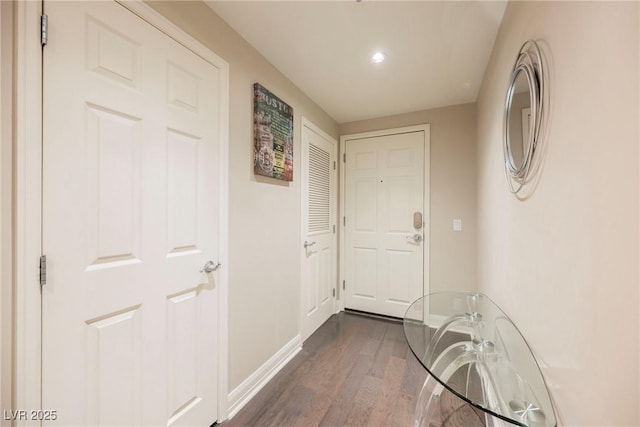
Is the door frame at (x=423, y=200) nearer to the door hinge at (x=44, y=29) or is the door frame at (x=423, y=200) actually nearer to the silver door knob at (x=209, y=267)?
the silver door knob at (x=209, y=267)

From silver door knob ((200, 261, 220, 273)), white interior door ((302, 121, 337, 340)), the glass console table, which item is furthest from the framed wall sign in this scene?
the glass console table

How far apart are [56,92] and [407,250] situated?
2817mm

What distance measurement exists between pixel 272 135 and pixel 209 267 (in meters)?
1.01

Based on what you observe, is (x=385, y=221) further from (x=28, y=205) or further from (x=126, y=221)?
(x=28, y=205)

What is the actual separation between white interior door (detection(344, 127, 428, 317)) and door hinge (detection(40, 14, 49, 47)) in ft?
8.46

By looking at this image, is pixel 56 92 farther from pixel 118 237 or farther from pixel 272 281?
pixel 272 281

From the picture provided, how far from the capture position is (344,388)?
1.74 m

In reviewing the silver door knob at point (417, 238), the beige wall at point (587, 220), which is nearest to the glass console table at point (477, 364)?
the beige wall at point (587, 220)

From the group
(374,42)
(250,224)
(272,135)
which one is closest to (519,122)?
(374,42)

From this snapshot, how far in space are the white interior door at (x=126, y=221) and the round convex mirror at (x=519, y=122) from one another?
58.3 inches

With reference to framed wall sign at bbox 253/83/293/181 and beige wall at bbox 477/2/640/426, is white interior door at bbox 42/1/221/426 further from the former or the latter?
beige wall at bbox 477/2/640/426

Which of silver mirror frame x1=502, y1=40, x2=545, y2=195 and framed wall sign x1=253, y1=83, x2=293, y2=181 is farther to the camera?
framed wall sign x1=253, y1=83, x2=293, y2=181

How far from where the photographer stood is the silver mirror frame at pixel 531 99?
0.90 meters

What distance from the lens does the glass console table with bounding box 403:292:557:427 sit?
0.83 metres
